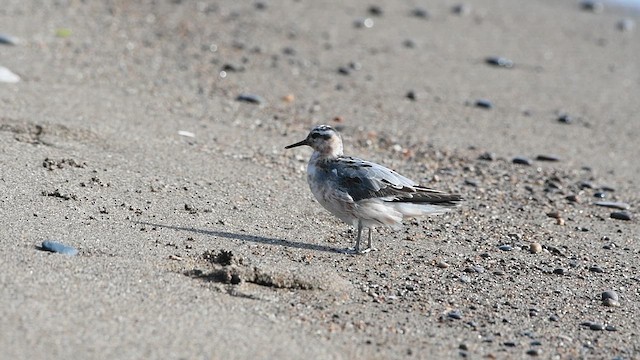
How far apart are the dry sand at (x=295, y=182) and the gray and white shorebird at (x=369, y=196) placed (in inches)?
10.8

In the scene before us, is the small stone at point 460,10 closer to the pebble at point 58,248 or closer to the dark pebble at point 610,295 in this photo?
the dark pebble at point 610,295

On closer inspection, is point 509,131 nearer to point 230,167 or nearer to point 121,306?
point 230,167

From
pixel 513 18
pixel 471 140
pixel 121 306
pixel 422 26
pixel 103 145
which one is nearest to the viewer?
pixel 121 306

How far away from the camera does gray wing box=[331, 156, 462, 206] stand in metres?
8.09

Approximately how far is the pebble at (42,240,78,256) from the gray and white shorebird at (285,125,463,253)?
2.07 m

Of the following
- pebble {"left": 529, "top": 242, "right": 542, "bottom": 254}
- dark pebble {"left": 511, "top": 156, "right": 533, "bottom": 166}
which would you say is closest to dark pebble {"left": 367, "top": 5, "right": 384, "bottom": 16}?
dark pebble {"left": 511, "top": 156, "right": 533, "bottom": 166}

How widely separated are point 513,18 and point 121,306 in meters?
12.3

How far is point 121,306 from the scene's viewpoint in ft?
20.7

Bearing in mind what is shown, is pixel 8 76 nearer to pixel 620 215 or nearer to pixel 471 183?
pixel 471 183

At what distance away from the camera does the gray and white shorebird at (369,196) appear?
8047 mm

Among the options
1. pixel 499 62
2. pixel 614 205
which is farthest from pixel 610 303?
pixel 499 62

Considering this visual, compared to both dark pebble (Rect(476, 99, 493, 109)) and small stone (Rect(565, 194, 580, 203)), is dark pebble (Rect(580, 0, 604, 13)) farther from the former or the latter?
small stone (Rect(565, 194, 580, 203))

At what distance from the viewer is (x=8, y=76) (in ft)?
36.4

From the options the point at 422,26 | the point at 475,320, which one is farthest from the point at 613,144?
the point at 475,320
